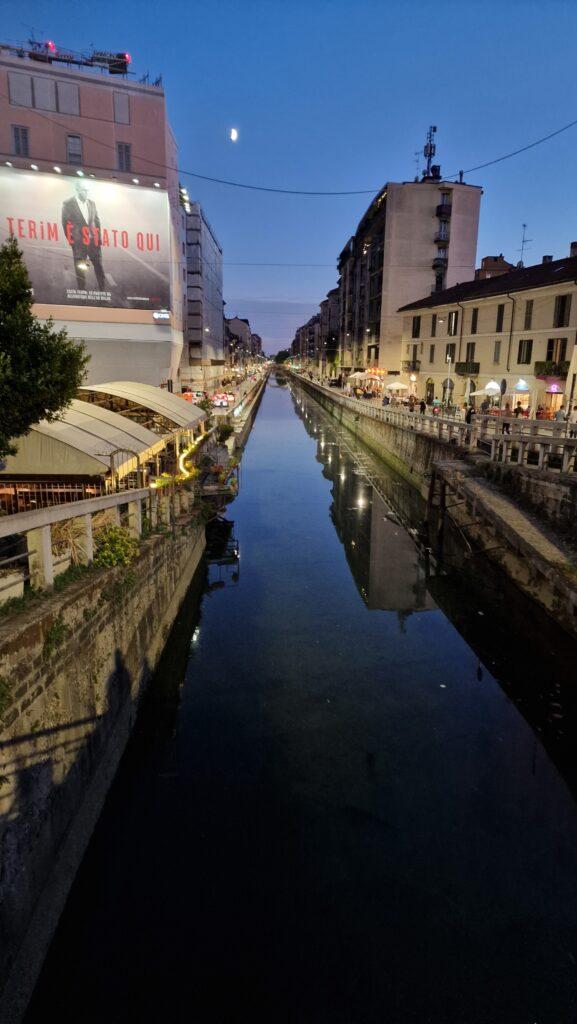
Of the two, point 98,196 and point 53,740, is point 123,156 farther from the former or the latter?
point 53,740

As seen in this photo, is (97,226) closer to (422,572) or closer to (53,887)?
(422,572)

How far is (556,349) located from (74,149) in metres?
38.0

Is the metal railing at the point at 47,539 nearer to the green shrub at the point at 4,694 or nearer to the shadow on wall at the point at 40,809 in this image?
the green shrub at the point at 4,694

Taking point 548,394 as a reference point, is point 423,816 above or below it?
below

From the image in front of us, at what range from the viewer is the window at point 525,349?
36019 mm

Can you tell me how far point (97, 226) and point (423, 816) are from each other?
3715 centimetres

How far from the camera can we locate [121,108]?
4156cm

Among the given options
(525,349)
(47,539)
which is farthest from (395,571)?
(525,349)

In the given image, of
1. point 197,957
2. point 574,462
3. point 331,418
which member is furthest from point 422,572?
point 331,418

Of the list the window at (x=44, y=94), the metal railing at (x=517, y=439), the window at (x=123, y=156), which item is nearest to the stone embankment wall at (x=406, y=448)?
the metal railing at (x=517, y=439)

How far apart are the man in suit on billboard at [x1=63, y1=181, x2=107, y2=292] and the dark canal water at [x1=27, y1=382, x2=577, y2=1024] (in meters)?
28.3

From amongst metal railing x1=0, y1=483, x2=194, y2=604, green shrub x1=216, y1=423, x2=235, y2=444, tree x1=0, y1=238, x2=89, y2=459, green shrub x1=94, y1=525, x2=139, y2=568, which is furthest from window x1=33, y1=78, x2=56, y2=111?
green shrub x1=94, y1=525, x2=139, y2=568

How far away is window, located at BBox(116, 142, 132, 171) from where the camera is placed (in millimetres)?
42062

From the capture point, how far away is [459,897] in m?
7.12
